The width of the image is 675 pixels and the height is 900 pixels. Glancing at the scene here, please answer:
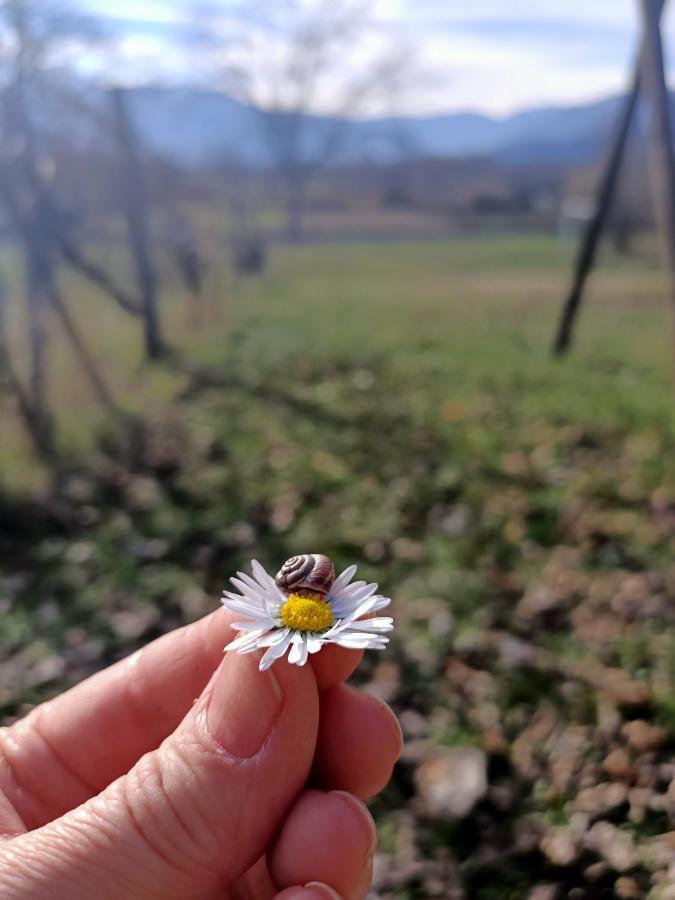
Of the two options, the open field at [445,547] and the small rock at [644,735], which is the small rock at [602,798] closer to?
the open field at [445,547]

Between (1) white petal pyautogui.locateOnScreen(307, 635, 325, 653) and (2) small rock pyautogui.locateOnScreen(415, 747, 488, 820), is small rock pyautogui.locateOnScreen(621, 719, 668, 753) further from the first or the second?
(1) white petal pyautogui.locateOnScreen(307, 635, 325, 653)

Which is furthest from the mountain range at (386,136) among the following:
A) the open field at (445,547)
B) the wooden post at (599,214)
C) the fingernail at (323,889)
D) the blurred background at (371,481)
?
the fingernail at (323,889)

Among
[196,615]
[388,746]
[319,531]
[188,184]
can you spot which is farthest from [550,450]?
[188,184]

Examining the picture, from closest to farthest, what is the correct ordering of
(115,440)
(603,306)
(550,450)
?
1. (550,450)
2. (115,440)
3. (603,306)

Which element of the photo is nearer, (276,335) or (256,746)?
(256,746)

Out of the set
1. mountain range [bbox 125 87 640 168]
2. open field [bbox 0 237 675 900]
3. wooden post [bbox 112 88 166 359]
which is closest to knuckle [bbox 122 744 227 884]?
open field [bbox 0 237 675 900]

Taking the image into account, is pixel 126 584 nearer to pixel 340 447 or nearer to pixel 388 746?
pixel 340 447

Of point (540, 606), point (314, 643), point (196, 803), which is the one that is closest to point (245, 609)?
point (314, 643)
